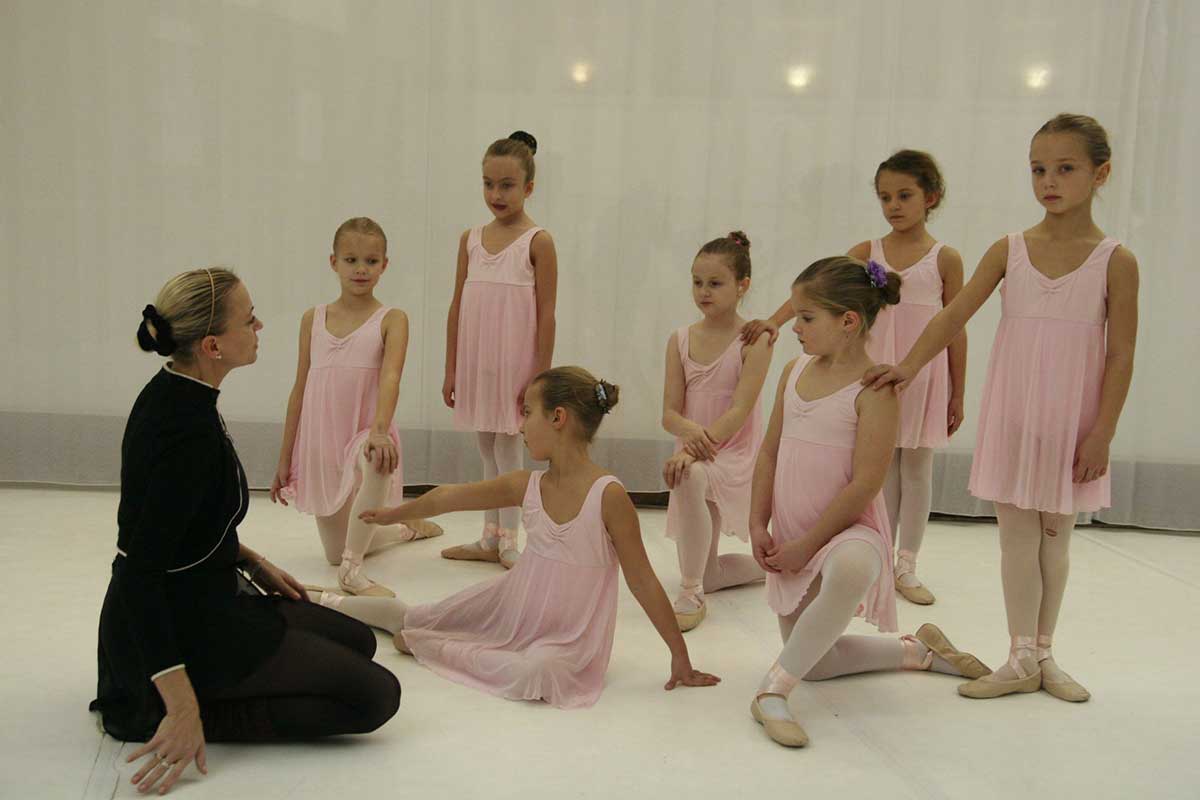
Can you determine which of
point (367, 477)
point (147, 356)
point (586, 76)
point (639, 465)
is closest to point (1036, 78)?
point (586, 76)

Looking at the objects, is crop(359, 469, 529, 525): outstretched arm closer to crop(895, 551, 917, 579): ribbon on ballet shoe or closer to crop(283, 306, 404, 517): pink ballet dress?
crop(283, 306, 404, 517): pink ballet dress

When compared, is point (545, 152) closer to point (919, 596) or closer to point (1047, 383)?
point (919, 596)

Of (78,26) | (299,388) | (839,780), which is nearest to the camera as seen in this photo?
(839,780)

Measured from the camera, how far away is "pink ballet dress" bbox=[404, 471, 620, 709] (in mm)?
2340

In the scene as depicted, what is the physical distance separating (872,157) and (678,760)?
2808 millimetres

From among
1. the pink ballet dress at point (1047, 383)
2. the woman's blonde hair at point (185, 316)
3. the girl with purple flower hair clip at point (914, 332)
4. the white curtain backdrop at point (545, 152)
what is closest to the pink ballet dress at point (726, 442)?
the girl with purple flower hair clip at point (914, 332)

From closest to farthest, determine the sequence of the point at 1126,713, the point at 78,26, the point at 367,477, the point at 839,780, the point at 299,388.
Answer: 1. the point at 839,780
2. the point at 1126,713
3. the point at 367,477
4. the point at 299,388
5. the point at 78,26

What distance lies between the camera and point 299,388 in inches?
131

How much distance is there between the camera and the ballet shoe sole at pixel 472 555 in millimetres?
3453

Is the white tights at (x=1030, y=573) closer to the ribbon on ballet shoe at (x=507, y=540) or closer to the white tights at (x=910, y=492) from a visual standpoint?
the white tights at (x=910, y=492)

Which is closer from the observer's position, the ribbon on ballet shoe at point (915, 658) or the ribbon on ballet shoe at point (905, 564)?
the ribbon on ballet shoe at point (915, 658)

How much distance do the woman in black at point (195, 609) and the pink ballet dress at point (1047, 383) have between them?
1443 millimetres

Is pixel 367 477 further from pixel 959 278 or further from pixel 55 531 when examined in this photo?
pixel 959 278

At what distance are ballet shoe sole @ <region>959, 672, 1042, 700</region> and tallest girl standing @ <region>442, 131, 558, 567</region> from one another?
1.44 m
